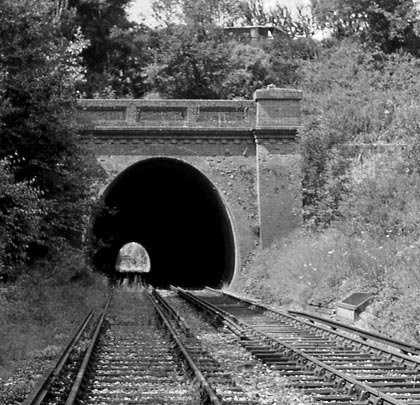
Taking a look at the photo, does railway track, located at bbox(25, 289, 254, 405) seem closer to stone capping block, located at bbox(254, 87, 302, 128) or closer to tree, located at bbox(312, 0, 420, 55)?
stone capping block, located at bbox(254, 87, 302, 128)

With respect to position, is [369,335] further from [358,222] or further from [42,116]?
[42,116]

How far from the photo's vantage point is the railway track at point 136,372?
6254 millimetres

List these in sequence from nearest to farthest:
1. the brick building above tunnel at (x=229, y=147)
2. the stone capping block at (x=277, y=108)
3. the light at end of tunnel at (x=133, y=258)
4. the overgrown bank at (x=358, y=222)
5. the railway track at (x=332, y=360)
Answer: the railway track at (x=332, y=360) < the overgrown bank at (x=358, y=222) < the brick building above tunnel at (x=229, y=147) < the stone capping block at (x=277, y=108) < the light at end of tunnel at (x=133, y=258)

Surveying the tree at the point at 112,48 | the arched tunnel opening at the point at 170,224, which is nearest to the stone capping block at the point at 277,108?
the arched tunnel opening at the point at 170,224

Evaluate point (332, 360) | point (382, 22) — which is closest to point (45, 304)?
point (332, 360)

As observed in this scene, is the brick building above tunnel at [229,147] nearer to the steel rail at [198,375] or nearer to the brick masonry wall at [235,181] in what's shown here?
the brick masonry wall at [235,181]

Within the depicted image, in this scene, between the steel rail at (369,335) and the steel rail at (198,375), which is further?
the steel rail at (369,335)

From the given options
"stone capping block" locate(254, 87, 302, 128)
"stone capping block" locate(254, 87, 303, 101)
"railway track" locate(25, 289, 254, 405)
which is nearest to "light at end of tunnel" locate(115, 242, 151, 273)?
"stone capping block" locate(254, 87, 302, 128)

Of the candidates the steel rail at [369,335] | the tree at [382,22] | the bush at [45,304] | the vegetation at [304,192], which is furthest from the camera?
the tree at [382,22]

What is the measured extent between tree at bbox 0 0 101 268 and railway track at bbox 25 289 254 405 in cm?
400

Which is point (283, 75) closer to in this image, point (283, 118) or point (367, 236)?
point (283, 118)

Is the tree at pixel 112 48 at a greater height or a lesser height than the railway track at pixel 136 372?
greater

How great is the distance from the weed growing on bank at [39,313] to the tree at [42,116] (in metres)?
0.86

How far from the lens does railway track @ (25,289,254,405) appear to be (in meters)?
6.25
